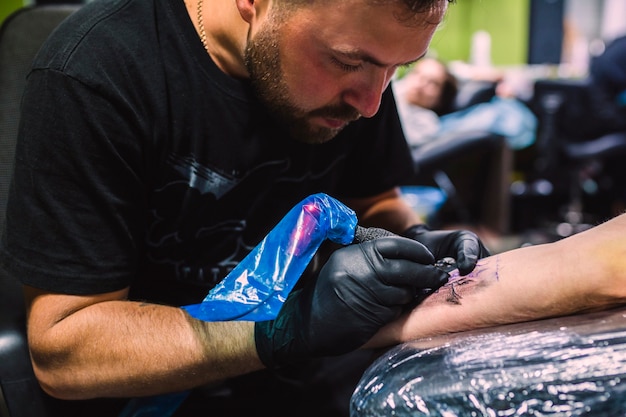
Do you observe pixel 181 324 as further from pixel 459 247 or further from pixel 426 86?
pixel 426 86

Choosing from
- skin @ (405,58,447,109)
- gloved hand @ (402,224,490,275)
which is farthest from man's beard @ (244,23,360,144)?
skin @ (405,58,447,109)

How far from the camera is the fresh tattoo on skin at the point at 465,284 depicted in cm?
87

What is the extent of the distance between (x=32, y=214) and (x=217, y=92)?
0.34 meters

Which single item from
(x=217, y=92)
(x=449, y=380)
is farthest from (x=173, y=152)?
(x=449, y=380)

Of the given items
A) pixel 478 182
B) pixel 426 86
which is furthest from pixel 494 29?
pixel 478 182

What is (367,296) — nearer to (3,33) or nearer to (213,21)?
(213,21)

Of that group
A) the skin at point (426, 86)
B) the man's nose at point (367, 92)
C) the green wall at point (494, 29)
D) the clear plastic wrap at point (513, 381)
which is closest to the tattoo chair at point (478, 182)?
the skin at point (426, 86)

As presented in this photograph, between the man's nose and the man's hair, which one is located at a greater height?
the man's hair

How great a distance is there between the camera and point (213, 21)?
41.4 inches

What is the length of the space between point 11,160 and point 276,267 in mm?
647

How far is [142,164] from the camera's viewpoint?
99cm

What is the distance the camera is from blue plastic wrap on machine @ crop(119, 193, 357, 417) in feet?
2.56

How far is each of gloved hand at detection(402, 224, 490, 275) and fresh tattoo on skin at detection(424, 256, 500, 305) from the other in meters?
0.01

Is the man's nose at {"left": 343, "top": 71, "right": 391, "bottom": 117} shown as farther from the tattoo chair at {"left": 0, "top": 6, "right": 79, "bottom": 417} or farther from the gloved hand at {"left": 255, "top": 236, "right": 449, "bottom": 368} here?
the tattoo chair at {"left": 0, "top": 6, "right": 79, "bottom": 417}
